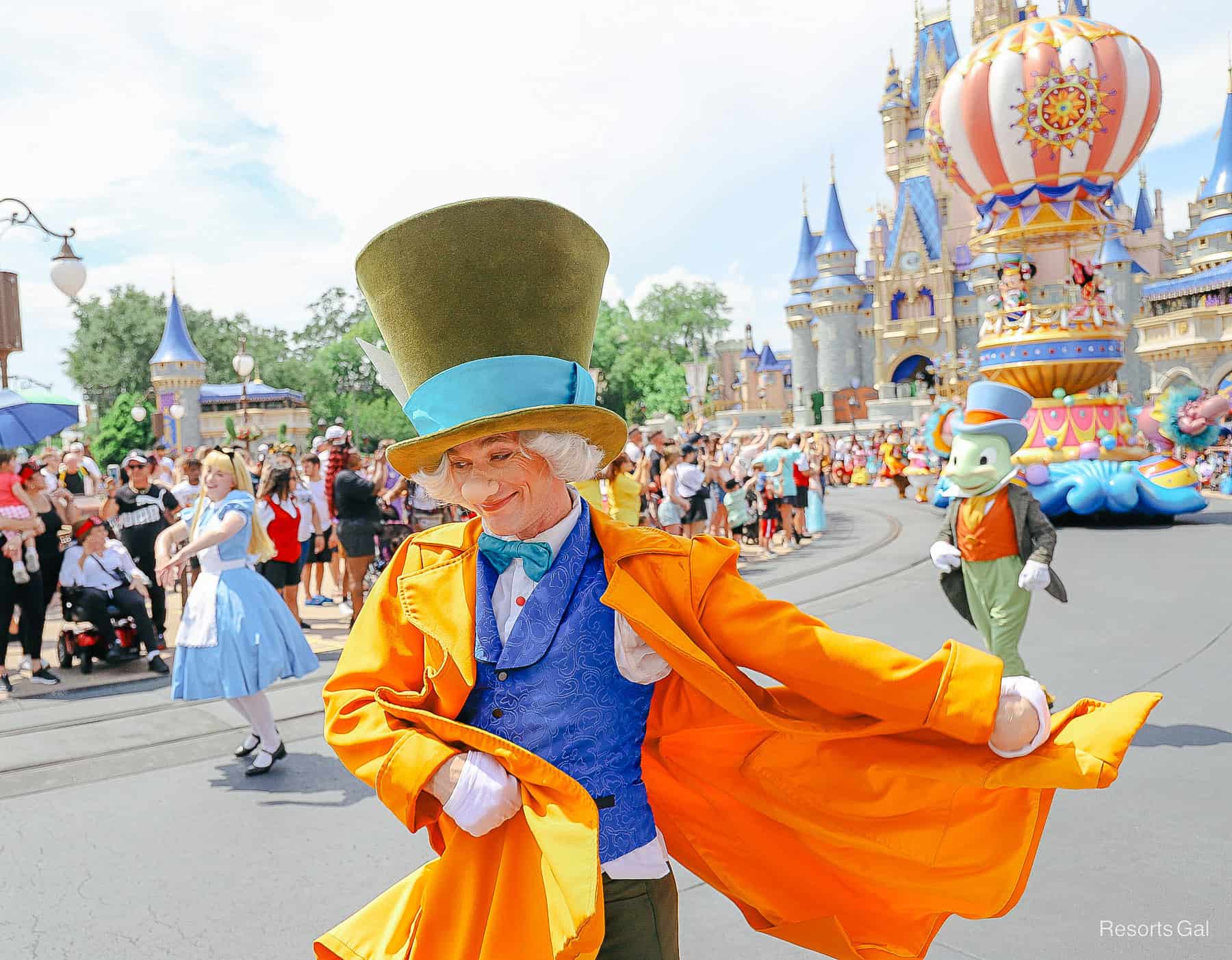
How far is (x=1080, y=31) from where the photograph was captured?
13672 mm

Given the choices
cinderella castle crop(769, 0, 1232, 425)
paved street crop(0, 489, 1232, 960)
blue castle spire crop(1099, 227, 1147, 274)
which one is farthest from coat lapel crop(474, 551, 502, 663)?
blue castle spire crop(1099, 227, 1147, 274)

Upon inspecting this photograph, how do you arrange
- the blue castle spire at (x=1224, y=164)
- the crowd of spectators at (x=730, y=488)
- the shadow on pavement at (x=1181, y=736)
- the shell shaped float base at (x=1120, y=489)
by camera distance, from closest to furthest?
the shadow on pavement at (x=1181, y=736) → the crowd of spectators at (x=730, y=488) → the shell shaped float base at (x=1120, y=489) → the blue castle spire at (x=1224, y=164)

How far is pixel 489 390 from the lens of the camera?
1685mm

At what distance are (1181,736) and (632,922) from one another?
3.74 meters

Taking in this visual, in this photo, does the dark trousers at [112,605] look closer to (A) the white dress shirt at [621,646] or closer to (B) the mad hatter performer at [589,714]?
(B) the mad hatter performer at [589,714]

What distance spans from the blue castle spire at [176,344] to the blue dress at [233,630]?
149ft

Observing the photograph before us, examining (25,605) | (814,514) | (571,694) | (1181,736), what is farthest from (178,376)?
(571,694)

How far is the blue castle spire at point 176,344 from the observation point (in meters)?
45.4

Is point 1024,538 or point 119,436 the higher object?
point 119,436

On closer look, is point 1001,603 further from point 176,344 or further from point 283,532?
point 176,344

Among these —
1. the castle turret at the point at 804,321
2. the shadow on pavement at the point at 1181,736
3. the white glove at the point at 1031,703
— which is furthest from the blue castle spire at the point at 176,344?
the white glove at the point at 1031,703

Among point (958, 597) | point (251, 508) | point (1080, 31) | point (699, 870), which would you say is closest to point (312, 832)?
point (251, 508)

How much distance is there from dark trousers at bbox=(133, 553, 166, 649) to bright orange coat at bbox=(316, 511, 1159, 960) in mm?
6528

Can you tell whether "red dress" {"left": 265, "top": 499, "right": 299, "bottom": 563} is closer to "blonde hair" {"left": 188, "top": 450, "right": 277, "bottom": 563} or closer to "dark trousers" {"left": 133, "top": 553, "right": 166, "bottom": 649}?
"dark trousers" {"left": 133, "top": 553, "right": 166, "bottom": 649}
